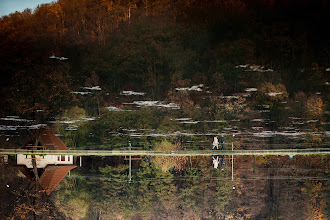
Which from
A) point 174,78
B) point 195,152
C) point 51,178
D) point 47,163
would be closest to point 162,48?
point 174,78

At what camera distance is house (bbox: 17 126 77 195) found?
5.13m

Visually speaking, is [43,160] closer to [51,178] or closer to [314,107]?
[51,178]

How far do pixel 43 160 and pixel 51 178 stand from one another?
0.26 meters

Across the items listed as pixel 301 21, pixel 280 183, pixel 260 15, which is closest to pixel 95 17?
pixel 260 15

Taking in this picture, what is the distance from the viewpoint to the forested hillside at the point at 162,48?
587cm

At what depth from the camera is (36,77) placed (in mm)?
5914

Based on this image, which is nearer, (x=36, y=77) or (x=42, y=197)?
(x=42, y=197)

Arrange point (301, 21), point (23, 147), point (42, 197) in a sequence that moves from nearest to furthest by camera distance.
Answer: point (42, 197), point (23, 147), point (301, 21)

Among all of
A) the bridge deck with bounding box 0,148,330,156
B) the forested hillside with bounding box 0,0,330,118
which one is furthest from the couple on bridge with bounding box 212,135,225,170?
the forested hillside with bounding box 0,0,330,118

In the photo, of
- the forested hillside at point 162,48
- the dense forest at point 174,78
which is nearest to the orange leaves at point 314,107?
the dense forest at point 174,78

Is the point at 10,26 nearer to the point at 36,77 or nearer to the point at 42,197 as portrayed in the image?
the point at 36,77

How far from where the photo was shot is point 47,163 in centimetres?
515

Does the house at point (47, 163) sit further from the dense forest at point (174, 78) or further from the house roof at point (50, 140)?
the dense forest at point (174, 78)

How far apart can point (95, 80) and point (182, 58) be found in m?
1.38
